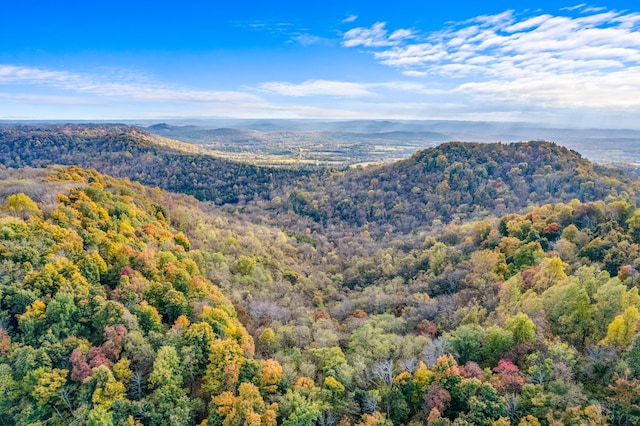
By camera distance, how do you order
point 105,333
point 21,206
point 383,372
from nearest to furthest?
point 383,372 < point 105,333 < point 21,206

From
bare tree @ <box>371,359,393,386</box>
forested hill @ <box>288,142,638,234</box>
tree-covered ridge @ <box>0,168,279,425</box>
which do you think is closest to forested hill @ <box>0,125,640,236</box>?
forested hill @ <box>288,142,638,234</box>

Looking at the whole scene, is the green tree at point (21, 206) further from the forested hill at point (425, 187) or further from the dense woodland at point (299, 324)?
the forested hill at point (425, 187)

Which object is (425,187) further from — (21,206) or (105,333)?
(105,333)

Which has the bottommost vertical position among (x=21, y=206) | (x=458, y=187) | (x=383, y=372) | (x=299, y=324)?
(x=299, y=324)

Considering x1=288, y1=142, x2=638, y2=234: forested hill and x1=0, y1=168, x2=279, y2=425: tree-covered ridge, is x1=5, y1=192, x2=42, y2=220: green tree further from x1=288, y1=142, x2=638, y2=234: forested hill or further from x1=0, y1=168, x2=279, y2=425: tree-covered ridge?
x1=288, y1=142, x2=638, y2=234: forested hill

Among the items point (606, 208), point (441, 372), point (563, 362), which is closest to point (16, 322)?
point (441, 372)

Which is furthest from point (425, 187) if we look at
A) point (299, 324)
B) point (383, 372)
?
point (383, 372)

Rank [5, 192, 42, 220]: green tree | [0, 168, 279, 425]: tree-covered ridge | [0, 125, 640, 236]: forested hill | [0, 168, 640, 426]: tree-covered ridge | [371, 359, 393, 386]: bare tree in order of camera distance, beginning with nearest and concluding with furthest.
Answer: [0, 168, 640, 426]: tree-covered ridge
[0, 168, 279, 425]: tree-covered ridge
[371, 359, 393, 386]: bare tree
[5, 192, 42, 220]: green tree
[0, 125, 640, 236]: forested hill
